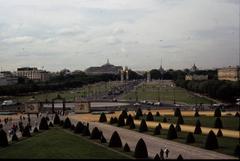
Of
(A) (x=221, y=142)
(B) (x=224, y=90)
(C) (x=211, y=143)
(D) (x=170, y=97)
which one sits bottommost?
(A) (x=221, y=142)

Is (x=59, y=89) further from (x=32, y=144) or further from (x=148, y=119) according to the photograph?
(x=32, y=144)

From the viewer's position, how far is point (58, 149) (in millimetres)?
35406

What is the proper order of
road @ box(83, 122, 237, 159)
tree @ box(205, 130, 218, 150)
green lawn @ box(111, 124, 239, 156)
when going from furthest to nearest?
tree @ box(205, 130, 218, 150)
green lawn @ box(111, 124, 239, 156)
road @ box(83, 122, 237, 159)

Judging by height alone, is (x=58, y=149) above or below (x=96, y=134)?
below

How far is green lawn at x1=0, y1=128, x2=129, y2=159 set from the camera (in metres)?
32.1

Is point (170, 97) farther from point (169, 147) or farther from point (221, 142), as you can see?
point (169, 147)

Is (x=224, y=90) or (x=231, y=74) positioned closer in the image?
(x=224, y=90)

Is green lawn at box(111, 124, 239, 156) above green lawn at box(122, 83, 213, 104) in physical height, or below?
below

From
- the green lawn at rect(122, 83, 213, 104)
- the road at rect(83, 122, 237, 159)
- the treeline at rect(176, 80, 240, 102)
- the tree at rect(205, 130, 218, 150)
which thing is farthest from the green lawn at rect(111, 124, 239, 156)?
the green lawn at rect(122, 83, 213, 104)

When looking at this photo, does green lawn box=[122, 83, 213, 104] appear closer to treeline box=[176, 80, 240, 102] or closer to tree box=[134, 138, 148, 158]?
treeline box=[176, 80, 240, 102]

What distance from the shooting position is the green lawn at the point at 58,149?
32.1 metres

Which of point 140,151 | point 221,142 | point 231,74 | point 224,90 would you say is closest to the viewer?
point 140,151

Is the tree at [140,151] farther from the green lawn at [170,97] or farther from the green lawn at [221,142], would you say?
the green lawn at [170,97]

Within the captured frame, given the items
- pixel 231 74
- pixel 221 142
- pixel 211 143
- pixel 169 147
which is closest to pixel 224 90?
pixel 221 142
